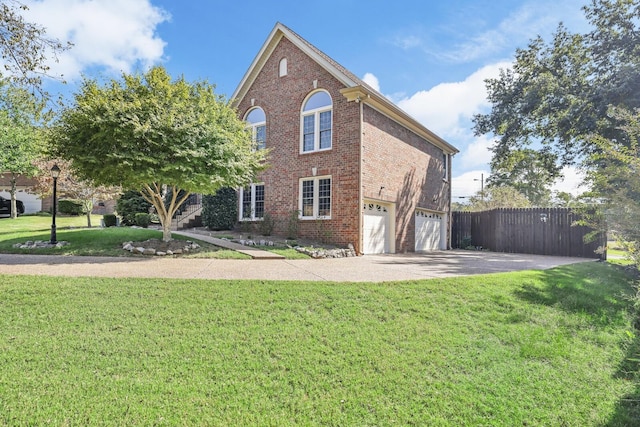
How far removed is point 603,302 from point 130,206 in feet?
66.4

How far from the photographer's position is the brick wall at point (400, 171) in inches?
507

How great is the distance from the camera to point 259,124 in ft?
50.4

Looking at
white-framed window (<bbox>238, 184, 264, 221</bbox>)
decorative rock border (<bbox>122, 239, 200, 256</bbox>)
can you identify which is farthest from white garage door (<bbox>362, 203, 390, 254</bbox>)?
decorative rock border (<bbox>122, 239, 200, 256</bbox>)

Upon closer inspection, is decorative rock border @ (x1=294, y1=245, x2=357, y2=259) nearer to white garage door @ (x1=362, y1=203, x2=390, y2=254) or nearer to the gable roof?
white garage door @ (x1=362, y1=203, x2=390, y2=254)

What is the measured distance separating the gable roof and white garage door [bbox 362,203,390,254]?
3.87 m

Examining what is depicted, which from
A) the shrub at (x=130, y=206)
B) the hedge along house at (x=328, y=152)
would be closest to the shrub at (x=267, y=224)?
the hedge along house at (x=328, y=152)

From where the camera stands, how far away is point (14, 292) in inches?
216

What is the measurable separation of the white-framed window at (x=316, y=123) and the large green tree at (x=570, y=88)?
9.76 meters

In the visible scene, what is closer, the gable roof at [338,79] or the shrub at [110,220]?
the gable roof at [338,79]

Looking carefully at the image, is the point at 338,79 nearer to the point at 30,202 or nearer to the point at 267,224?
the point at 267,224

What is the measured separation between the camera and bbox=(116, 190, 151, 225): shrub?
61.6 ft

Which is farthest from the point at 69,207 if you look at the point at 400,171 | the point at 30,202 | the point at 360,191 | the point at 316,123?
the point at 400,171

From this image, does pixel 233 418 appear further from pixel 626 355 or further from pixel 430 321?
pixel 626 355

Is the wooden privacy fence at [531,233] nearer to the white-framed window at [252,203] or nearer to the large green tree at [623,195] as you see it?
the large green tree at [623,195]
